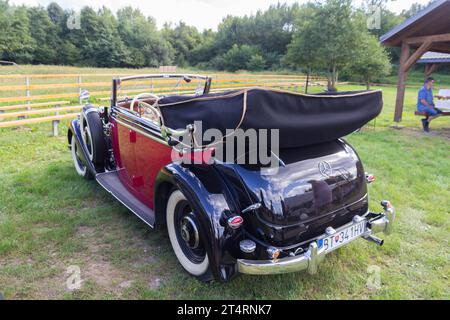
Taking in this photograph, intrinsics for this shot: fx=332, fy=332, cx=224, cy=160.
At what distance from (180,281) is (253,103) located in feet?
5.04

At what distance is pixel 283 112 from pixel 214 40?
7092cm

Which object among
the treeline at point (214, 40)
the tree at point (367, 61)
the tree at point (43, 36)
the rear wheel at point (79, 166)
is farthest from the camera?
the tree at point (43, 36)

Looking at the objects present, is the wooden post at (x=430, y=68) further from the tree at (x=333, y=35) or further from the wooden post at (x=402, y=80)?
the wooden post at (x=402, y=80)

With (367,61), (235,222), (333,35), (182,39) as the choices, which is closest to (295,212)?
(235,222)

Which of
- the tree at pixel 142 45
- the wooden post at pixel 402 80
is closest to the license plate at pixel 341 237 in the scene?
the wooden post at pixel 402 80

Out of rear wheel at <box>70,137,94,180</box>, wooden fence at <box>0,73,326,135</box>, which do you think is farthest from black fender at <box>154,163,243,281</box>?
rear wheel at <box>70,137,94,180</box>

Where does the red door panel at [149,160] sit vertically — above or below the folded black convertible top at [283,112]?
below

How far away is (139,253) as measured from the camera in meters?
3.01

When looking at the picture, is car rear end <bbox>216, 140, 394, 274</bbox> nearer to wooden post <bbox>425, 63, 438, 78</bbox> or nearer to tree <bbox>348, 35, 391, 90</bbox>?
tree <bbox>348, 35, 391, 90</bbox>

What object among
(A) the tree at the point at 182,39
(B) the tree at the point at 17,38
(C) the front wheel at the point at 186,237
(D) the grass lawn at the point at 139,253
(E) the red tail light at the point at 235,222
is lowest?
(D) the grass lawn at the point at 139,253

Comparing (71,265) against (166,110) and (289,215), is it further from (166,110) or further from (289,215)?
(289,215)

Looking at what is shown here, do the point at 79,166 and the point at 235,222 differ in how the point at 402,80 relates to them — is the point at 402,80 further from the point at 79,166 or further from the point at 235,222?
the point at 235,222

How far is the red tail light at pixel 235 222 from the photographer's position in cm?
223

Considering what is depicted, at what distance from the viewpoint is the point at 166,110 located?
2.53 m
